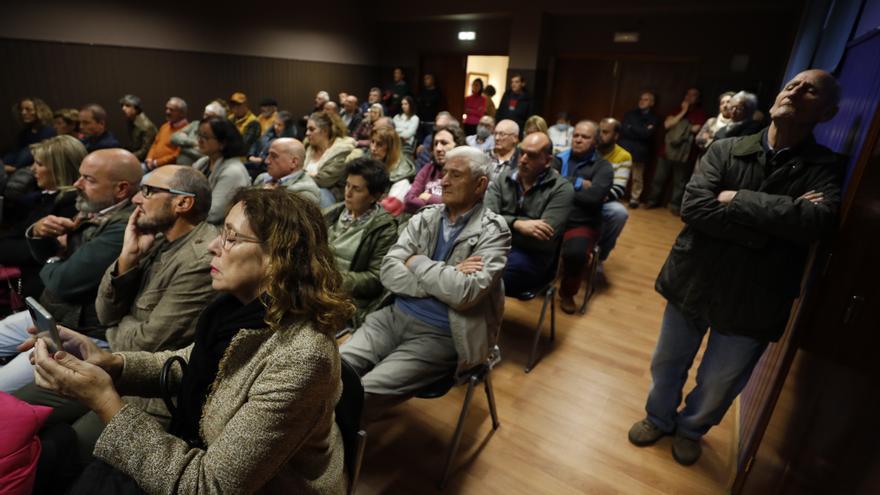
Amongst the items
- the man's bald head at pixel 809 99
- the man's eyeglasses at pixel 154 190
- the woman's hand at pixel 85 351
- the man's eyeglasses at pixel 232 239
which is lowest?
the woman's hand at pixel 85 351

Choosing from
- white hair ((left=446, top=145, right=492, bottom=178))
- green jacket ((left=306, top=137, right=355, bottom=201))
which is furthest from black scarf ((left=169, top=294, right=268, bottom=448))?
green jacket ((left=306, top=137, right=355, bottom=201))

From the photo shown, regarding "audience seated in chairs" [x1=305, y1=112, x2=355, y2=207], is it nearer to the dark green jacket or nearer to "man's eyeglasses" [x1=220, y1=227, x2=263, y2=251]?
the dark green jacket

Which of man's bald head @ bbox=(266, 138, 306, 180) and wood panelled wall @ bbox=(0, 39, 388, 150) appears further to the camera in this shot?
wood panelled wall @ bbox=(0, 39, 388, 150)

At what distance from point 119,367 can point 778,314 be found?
227 centimetres

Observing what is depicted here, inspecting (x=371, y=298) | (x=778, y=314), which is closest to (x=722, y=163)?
(x=778, y=314)

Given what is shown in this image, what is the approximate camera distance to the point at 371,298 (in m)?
2.28

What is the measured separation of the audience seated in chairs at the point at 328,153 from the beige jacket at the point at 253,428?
2397 millimetres

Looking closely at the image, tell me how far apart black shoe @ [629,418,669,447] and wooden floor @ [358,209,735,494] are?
3 centimetres

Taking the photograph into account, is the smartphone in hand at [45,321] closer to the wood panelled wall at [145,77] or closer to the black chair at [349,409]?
the black chair at [349,409]

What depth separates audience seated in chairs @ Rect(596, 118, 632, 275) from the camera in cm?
384

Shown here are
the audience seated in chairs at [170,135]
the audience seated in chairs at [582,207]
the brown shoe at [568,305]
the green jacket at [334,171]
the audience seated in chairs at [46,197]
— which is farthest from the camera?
Result: the audience seated in chairs at [170,135]

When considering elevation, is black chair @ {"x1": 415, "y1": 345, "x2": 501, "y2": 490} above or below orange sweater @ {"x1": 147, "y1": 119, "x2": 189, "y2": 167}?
below

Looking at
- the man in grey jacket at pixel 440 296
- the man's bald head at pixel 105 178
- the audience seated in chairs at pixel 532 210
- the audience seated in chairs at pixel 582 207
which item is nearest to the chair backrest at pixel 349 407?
A: the man in grey jacket at pixel 440 296

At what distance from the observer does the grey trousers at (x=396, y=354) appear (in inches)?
68.1
